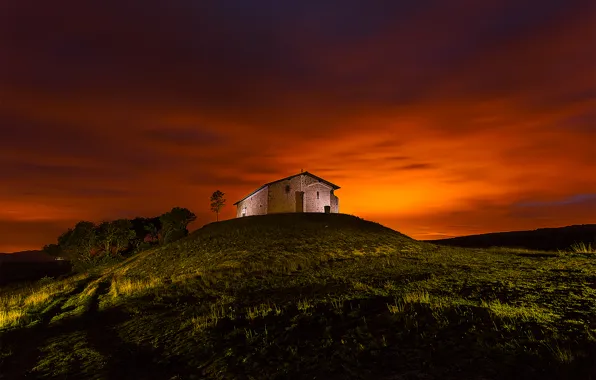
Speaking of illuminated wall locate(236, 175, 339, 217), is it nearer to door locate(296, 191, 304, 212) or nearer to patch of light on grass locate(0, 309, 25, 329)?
door locate(296, 191, 304, 212)

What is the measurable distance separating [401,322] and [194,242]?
34.8 m

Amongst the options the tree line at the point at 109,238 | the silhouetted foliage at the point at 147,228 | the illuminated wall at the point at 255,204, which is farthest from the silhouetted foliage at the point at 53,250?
the illuminated wall at the point at 255,204

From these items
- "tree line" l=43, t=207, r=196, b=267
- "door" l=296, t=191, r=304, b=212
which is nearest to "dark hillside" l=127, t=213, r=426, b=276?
"door" l=296, t=191, r=304, b=212

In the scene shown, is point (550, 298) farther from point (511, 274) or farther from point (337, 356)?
point (337, 356)

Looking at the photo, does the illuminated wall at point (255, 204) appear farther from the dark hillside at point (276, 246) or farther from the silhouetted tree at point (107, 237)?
the silhouetted tree at point (107, 237)

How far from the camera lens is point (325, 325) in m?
11.9

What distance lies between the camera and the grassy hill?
8742 mm

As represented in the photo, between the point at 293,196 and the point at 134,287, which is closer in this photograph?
the point at 134,287

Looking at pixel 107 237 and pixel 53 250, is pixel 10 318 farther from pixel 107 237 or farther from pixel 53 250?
pixel 53 250

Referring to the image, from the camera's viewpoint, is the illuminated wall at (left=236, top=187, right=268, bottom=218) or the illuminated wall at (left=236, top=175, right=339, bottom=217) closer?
the illuminated wall at (left=236, top=175, right=339, bottom=217)

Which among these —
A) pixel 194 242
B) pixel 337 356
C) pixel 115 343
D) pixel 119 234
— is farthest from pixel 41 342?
pixel 119 234

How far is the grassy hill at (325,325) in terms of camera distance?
8.74m

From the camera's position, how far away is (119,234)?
68.2m

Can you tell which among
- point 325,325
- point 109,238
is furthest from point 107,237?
point 325,325
